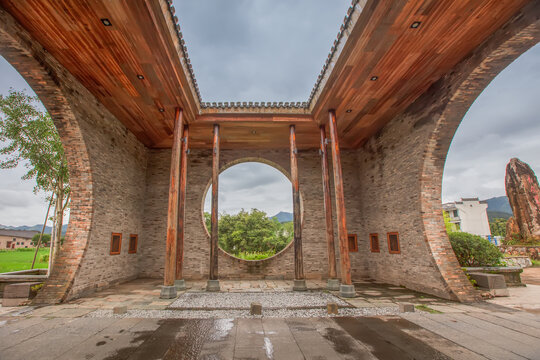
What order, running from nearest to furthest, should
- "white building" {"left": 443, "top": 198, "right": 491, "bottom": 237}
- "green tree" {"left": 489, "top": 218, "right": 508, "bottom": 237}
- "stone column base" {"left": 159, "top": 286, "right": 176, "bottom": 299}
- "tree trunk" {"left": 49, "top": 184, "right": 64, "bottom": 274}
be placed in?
"stone column base" {"left": 159, "top": 286, "right": 176, "bottom": 299}
"tree trunk" {"left": 49, "top": 184, "right": 64, "bottom": 274}
"white building" {"left": 443, "top": 198, "right": 491, "bottom": 237}
"green tree" {"left": 489, "top": 218, "right": 508, "bottom": 237}

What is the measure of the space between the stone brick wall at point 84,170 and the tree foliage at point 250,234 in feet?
54.2

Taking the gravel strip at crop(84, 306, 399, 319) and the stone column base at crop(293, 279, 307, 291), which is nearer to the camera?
the gravel strip at crop(84, 306, 399, 319)

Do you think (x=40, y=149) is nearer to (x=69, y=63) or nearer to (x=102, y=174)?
(x=102, y=174)

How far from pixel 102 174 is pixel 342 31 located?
6815 millimetres

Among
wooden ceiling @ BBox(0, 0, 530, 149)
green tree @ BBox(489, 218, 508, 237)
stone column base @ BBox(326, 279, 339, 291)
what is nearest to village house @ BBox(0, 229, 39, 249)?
wooden ceiling @ BBox(0, 0, 530, 149)

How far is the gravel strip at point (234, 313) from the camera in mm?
4480

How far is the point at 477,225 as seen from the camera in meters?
38.5

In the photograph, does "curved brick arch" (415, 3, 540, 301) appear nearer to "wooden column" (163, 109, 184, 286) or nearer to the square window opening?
the square window opening

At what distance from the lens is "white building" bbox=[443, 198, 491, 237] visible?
3847 centimetres

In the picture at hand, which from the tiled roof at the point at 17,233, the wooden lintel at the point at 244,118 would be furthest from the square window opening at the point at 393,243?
the tiled roof at the point at 17,233

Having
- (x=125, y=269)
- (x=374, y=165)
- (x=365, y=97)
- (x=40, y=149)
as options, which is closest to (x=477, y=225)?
(x=374, y=165)

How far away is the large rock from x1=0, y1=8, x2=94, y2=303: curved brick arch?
20755 millimetres

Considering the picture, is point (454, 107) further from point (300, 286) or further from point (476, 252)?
point (300, 286)

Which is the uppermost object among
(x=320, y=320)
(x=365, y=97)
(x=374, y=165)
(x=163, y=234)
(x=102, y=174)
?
(x=365, y=97)
